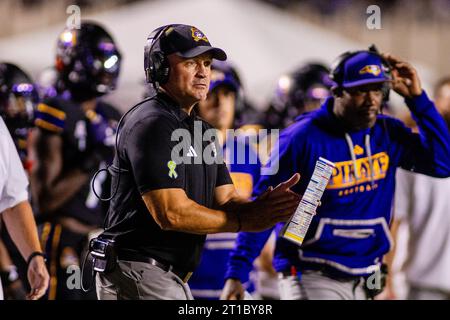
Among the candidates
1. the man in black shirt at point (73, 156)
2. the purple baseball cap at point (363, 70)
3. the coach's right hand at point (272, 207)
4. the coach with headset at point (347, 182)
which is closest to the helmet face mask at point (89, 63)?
the man in black shirt at point (73, 156)

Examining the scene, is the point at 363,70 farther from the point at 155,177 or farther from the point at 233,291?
the point at 155,177

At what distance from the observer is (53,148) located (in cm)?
706

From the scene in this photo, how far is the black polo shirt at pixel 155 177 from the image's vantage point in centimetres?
461

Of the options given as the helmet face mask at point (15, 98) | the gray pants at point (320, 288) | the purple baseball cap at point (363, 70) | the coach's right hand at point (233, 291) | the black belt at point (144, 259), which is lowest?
the gray pants at point (320, 288)

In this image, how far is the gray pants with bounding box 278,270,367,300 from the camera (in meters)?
5.95

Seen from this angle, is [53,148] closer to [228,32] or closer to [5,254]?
[5,254]

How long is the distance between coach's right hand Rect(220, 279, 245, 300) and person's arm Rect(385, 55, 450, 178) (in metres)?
1.18

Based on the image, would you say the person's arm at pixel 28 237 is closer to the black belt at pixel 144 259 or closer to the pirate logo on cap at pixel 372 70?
the black belt at pixel 144 259

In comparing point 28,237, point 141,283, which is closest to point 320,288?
point 141,283

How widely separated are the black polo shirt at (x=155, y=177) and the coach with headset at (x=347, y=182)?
1.07 m

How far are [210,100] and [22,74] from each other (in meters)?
1.19

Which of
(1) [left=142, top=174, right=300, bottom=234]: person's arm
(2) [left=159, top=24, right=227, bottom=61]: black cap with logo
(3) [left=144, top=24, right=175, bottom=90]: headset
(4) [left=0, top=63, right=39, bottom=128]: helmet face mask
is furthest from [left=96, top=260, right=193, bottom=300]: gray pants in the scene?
(4) [left=0, top=63, right=39, bottom=128]: helmet face mask

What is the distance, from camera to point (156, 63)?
4.84m
